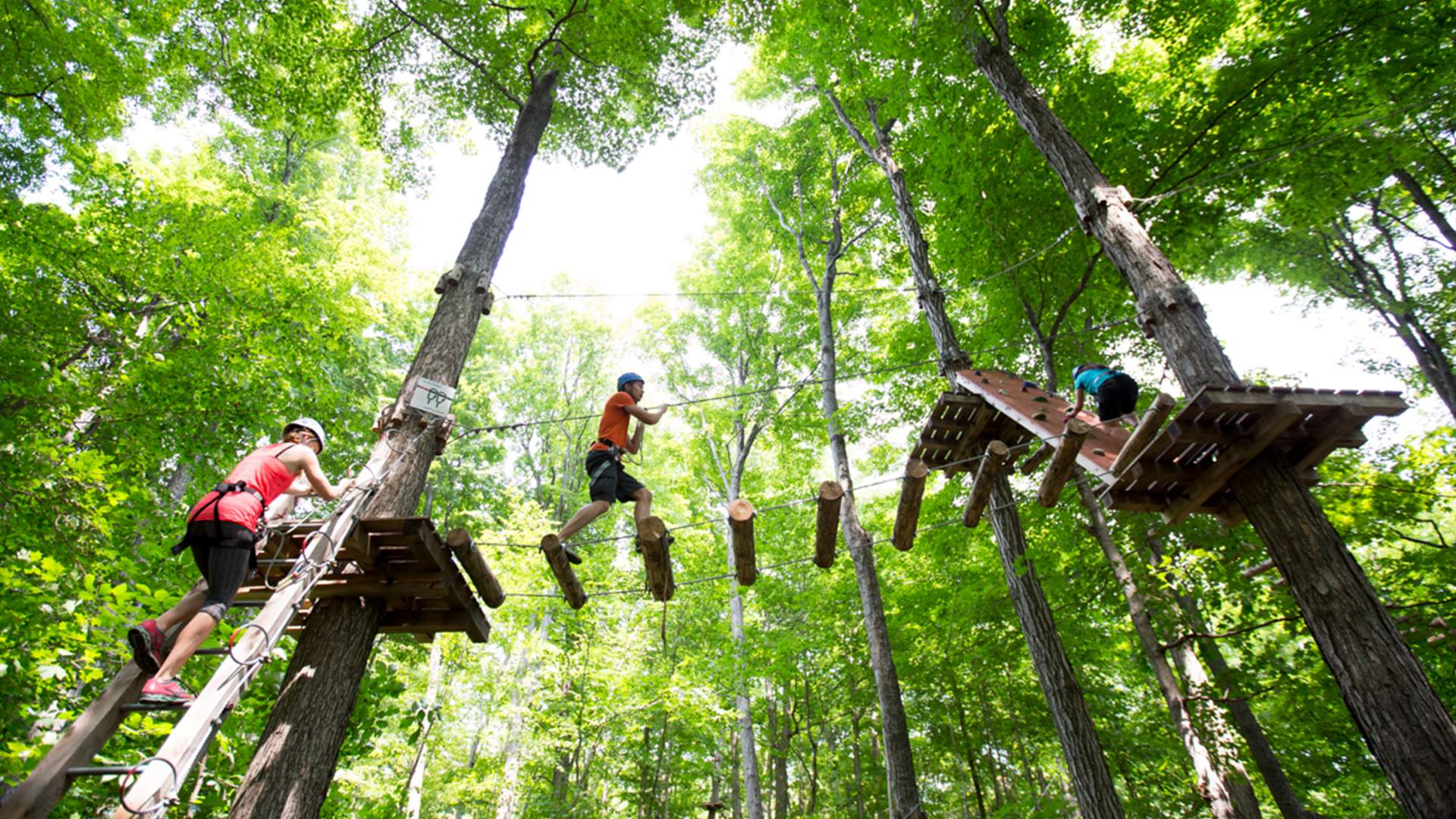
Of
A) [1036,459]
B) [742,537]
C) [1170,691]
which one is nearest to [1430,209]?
[1170,691]

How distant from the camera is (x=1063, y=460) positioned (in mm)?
4430

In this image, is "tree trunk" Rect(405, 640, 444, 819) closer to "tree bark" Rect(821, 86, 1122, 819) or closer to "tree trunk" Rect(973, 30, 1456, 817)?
"tree bark" Rect(821, 86, 1122, 819)

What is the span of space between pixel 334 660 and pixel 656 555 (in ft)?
6.71

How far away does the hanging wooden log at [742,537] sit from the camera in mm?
4344

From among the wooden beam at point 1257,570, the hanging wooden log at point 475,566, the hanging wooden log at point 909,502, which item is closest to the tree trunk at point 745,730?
the hanging wooden log at point 909,502

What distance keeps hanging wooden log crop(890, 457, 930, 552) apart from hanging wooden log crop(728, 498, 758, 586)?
3.58 feet

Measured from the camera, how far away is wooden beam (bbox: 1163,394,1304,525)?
365 cm

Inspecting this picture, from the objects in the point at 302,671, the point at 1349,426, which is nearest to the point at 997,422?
the point at 1349,426

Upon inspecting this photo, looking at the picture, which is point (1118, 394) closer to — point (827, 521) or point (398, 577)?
point (827, 521)

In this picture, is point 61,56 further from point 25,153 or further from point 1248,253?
point 1248,253

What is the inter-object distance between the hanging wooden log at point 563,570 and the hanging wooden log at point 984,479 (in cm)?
307

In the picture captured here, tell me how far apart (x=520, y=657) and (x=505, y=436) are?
258 inches

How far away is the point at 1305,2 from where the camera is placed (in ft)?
21.3

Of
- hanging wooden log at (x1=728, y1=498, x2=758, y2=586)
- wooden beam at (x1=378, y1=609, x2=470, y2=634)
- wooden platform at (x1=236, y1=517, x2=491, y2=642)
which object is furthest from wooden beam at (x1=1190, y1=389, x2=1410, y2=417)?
wooden beam at (x1=378, y1=609, x2=470, y2=634)
